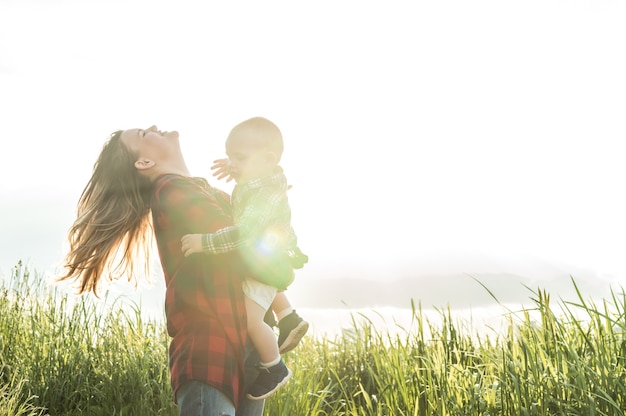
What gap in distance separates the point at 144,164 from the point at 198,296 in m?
0.89

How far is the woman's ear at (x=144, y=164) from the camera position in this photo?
11.5ft

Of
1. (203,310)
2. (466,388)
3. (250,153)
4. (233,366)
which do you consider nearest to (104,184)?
(250,153)

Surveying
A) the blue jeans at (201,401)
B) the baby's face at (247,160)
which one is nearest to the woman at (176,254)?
the blue jeans at (201,401)

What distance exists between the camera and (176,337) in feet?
10.2

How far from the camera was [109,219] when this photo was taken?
3609 millimetres

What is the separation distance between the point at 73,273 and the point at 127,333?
9.26ft

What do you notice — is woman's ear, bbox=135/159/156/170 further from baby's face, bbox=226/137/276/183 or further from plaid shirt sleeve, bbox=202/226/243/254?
plaid shirt sleeve, bbox=202/226/243/254

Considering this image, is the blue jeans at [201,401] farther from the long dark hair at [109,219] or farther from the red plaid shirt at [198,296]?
the long dark hair at [109,219]

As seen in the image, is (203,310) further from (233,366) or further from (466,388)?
(466,388)

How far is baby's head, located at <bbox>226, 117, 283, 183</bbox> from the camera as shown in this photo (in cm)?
353

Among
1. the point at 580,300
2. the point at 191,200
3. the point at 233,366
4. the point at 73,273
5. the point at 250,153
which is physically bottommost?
the point at 233,366

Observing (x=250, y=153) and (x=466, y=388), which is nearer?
(x=250, y=153)

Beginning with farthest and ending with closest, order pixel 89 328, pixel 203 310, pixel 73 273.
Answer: pixel 89 328, pixel 73 273, pixel 203 310

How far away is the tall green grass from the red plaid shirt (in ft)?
4.78
